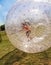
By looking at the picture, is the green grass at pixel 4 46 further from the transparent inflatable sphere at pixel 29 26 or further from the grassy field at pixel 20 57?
the transparent inflatable sphere at pixel 29 26

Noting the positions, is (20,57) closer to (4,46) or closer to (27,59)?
(27,59)

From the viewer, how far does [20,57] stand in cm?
323

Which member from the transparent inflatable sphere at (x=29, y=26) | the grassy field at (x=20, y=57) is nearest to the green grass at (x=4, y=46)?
the grassy field at (x=20, y=57)

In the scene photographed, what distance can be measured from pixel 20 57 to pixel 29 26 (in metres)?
1.52

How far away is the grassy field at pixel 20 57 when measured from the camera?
123 inches

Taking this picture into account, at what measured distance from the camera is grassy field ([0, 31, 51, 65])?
10.3ft

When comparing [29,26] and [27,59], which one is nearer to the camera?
[29,26]

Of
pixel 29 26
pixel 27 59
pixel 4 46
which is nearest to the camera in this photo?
pixel 29 26

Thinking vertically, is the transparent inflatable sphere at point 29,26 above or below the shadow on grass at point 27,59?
above

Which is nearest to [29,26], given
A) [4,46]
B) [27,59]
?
[27,59]

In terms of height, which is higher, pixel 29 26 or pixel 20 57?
pixel 29 26

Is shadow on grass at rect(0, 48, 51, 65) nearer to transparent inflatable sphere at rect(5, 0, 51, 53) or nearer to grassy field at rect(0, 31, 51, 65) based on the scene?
grassy field at rect(0, 31, 51, 65)

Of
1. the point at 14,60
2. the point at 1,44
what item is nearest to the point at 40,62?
the point at 14,60

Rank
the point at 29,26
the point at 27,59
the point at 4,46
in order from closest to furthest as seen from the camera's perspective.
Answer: the point at 29,26, the point at 27,59, the point at 4,46
